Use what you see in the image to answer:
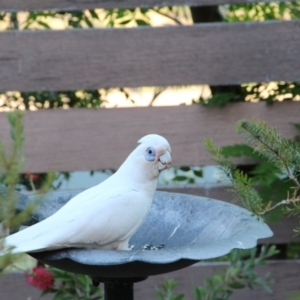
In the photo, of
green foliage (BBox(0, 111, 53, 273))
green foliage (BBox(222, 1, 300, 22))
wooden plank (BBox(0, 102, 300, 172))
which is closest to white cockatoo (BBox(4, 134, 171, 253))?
green foliage (BBox(0, 111, 53, 273))

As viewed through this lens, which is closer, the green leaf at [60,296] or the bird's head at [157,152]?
the bird's head at [157,152]

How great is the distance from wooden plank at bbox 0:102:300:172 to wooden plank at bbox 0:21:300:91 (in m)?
0.12

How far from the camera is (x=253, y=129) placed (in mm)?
1693

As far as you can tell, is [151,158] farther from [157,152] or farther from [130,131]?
[130,131]

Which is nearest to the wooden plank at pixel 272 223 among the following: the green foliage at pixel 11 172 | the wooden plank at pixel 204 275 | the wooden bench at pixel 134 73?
the wooden bench at pixel 134 73

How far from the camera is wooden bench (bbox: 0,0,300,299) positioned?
119 inches

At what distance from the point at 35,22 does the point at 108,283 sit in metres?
1.57

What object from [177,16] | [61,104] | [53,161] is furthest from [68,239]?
[177,16]

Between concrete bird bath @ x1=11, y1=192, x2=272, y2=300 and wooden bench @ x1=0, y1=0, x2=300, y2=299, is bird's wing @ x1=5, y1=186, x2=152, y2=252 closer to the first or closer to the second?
concrete bird bath @ x1=11, y1=192, x2=272, y2=300

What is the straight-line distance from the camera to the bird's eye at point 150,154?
76.2 inches

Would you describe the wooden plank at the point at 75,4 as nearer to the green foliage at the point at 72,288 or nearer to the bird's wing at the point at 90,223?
the green foliage at the point at 72,288

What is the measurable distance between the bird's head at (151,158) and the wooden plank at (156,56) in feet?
3.64

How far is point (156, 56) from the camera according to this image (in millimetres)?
3049

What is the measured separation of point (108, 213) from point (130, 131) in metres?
1.26
